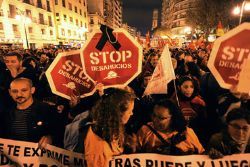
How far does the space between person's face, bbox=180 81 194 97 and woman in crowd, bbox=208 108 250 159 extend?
1092 mm

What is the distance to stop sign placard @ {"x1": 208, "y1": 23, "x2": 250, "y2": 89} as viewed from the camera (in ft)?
7.88

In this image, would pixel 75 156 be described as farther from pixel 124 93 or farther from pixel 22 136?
pixel 124 93

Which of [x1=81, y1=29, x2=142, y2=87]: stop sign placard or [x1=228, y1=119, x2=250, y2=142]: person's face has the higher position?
[x1=81, y1=29, x2=142, y2=87]: stop sign placard

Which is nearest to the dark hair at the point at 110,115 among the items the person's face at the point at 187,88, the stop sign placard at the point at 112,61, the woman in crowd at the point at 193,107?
the stop sign placard at the point at 112,61

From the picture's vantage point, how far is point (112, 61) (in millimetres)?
2762

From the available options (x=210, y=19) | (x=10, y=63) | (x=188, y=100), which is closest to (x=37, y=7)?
(x=210, y=19)

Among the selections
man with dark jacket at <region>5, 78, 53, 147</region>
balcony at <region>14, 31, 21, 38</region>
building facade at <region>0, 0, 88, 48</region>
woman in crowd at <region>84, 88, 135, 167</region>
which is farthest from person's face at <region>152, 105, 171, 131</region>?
balcony at <region>14, 31, 21, 38</region>

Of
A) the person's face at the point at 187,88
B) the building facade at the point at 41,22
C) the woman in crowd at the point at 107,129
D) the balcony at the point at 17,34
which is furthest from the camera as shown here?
the balcony at the point at 17,34

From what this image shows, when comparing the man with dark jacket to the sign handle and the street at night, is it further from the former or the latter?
the sign handle

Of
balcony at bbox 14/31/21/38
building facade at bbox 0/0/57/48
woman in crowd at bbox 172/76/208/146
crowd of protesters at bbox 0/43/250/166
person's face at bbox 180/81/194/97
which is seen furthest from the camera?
balcony at bbox 14/31/21/38

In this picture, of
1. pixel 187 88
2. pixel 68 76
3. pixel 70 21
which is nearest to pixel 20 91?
pixel 68 76

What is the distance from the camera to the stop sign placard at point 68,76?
3.02m

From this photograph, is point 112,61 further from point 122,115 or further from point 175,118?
point 175,118

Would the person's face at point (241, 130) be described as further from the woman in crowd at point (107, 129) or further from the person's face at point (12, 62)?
the person's face at point (12, 62)
